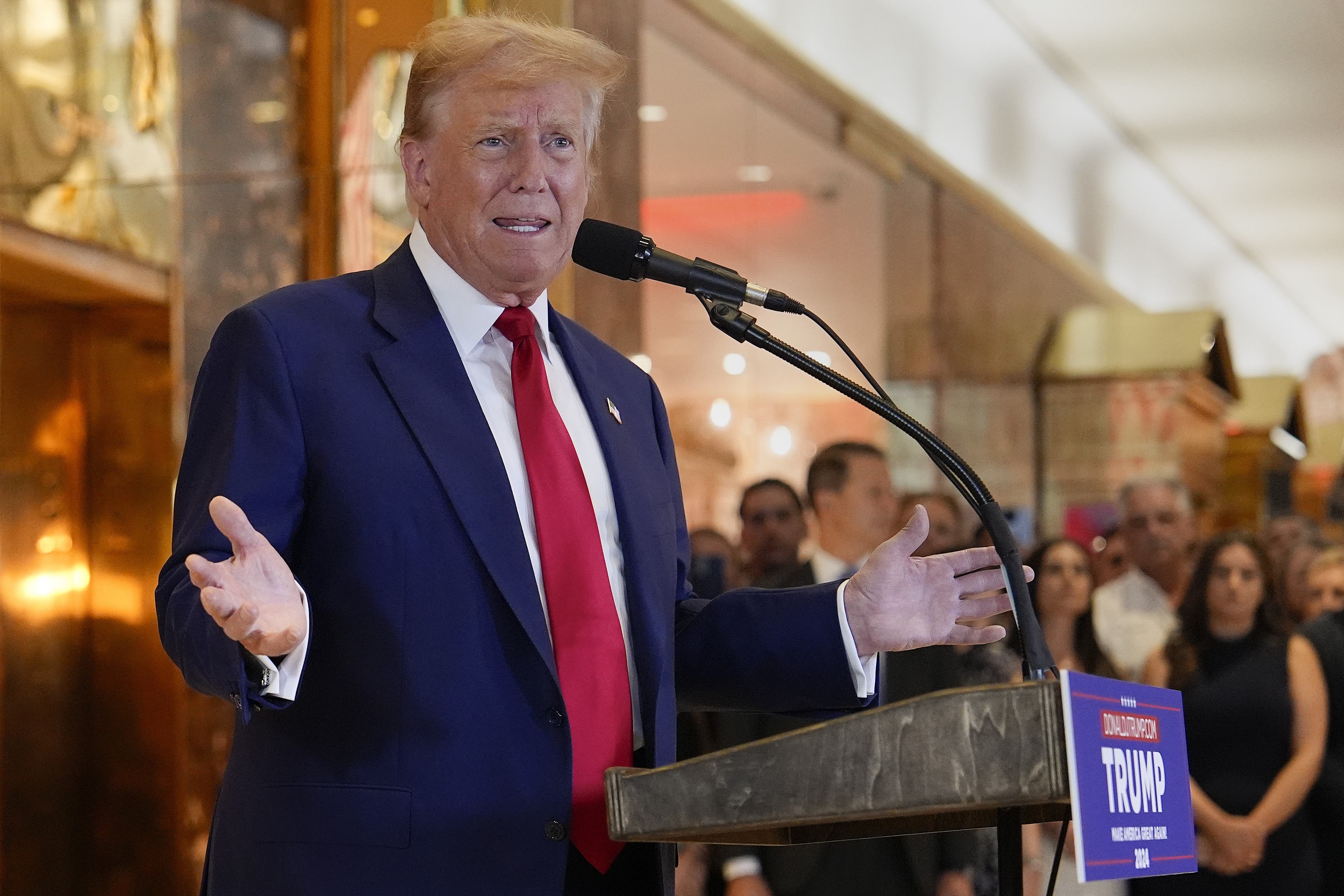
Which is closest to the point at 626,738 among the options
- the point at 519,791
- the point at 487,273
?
the point at 519,791

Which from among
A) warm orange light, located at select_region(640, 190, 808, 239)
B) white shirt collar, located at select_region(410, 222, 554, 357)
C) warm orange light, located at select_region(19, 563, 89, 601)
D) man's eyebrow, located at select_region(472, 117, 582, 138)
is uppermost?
warm orange light, located at select_region(640, 190, 808, 239)

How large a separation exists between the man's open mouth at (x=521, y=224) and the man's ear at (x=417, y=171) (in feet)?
0.42

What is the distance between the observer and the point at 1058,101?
25.9 ft

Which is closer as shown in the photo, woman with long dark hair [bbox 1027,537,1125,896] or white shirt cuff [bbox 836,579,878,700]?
white shirt cuff [bbox 836,579,878,700]

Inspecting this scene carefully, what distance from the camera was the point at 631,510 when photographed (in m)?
1.75

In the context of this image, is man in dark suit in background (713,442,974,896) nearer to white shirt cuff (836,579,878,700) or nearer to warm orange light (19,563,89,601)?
white shirt cuff (836,579,878,700)

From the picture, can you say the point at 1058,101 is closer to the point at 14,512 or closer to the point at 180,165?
the point at 180,165

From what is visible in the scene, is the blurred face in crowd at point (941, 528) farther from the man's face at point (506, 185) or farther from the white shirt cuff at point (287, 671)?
the white shirt cuff at point (287, 671)

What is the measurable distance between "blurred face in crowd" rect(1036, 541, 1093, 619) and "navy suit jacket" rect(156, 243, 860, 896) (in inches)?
113

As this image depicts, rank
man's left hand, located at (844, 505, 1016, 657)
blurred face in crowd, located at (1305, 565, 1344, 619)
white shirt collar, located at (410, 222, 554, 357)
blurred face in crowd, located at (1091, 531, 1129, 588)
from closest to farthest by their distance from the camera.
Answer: man's left hand, located at (844, 505, 1016, 657), white shirt collar, located at (410, 222, 554, 357), blurred face in crowd, located at (1305, 565, 1344, 619), blurred face in crowd, located at (1091, 531, 1129, 588)

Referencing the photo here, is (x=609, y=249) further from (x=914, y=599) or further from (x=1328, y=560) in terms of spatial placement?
(x=1328, y=560)

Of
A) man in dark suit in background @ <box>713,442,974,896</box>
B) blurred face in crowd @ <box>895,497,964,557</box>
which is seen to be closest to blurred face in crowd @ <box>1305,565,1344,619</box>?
blurred face in crowd @ <box>895,497,964,557</box>

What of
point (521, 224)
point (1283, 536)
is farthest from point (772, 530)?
point (521, 224)

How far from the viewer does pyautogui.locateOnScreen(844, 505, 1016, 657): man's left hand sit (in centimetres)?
160
